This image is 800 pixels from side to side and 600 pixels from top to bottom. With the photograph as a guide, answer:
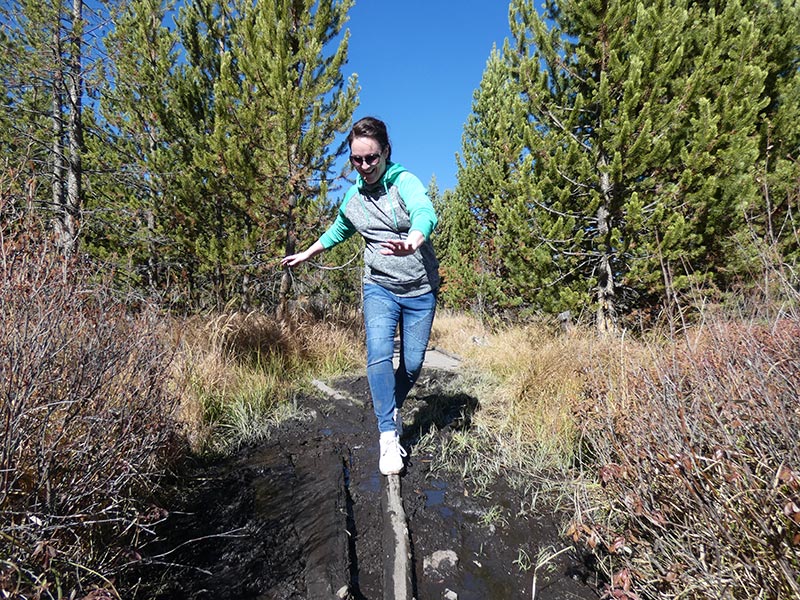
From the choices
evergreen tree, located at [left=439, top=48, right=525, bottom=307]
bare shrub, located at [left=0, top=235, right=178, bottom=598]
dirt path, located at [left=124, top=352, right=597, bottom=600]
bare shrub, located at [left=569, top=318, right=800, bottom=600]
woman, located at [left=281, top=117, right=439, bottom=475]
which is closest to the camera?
bare shrub, located at [left=569, top=318, right=800, bottom=600]

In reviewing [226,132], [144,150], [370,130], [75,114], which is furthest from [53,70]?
[370,130]

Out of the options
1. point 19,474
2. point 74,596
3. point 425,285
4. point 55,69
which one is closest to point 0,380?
point 19,474

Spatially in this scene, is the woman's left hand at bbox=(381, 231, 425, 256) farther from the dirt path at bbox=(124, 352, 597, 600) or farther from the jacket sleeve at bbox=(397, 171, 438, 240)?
the dirt path at bbox=(124, 352, 597, 600)

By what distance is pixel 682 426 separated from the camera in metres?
1.58

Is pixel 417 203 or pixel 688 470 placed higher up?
pixel 417 203

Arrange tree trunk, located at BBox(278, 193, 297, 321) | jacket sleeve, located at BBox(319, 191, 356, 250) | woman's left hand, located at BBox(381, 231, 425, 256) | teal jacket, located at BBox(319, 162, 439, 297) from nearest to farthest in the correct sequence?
woman's left hand, located at BBox(381, 231, 425, 256)
teal jacket, located at BBox(319, 162, 439, 297)
jacket sleeve, located at BBox(319, 191, 356, 250)
tree trunk, located at BBox(278, 193, 297, 321)

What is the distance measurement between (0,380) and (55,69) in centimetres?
523

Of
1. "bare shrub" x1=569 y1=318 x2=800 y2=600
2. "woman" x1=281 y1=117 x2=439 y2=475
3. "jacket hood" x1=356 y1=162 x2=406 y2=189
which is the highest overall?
"jacket hood" x1=356 y1=162 x2=406 y2=189

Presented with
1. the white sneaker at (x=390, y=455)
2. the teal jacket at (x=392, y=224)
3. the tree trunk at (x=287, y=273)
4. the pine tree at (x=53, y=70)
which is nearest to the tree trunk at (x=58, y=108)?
the pine tree at (x=53, y=70)

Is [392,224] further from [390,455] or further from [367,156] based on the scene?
[390,455]

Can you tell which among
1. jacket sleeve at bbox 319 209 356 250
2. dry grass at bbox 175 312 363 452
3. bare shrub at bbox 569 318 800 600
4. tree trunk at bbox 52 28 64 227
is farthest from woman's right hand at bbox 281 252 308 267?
tree trunk at bbox 52 28 64 227

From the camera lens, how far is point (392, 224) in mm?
2736

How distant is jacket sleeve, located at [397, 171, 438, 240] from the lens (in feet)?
7.93

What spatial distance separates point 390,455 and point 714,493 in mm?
1797
